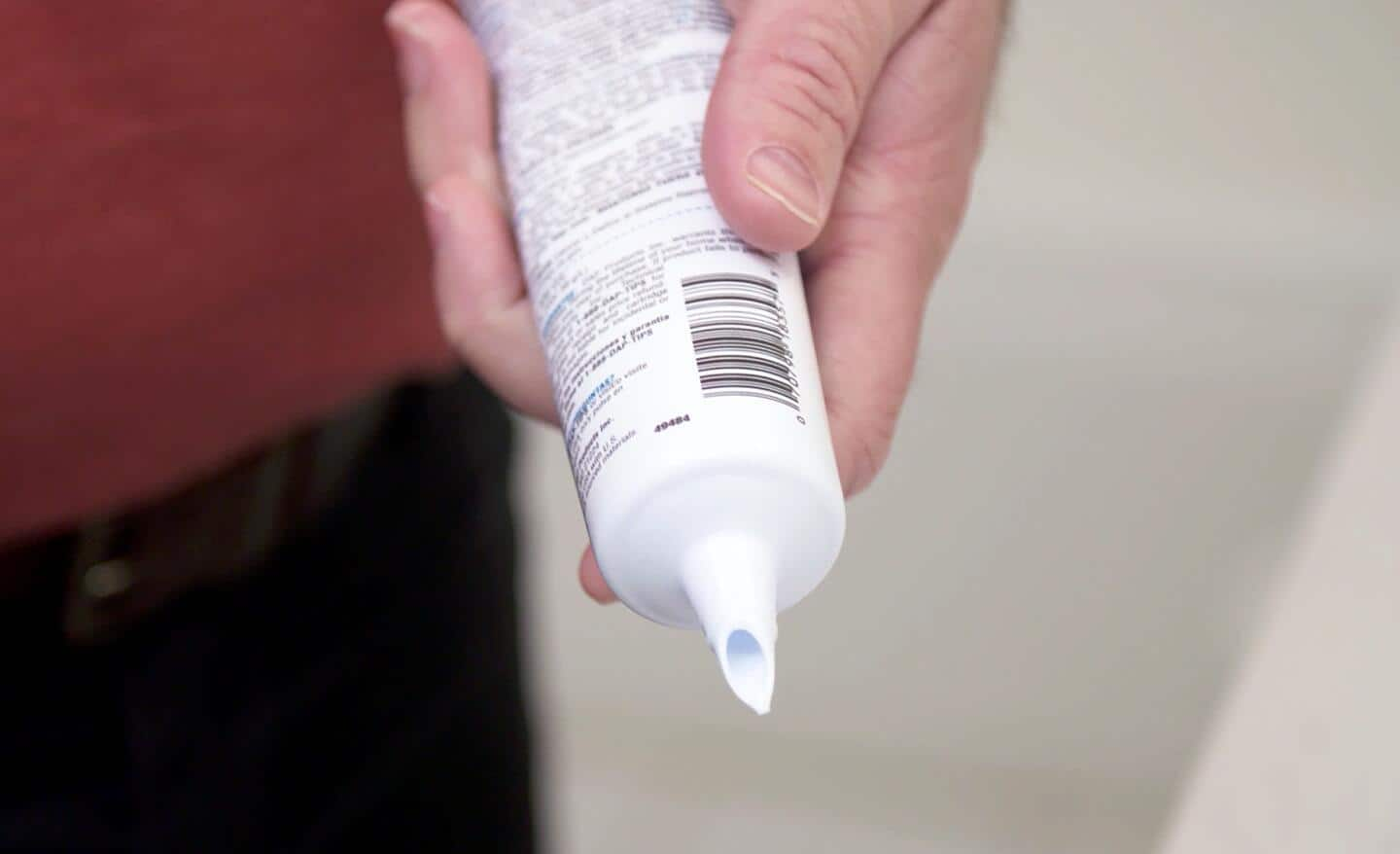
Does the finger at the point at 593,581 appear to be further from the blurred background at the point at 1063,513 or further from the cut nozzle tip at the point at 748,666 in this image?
the blurred background at the point at 1063,513

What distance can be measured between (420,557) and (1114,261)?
61cm

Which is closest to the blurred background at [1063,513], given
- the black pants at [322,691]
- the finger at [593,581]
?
the black pants at [322,691]

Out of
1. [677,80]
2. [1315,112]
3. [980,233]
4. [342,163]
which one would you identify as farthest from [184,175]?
[1315,112]

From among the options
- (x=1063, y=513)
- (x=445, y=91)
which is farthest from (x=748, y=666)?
(x=1063, y=513)

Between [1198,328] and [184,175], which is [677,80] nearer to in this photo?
[184,175]

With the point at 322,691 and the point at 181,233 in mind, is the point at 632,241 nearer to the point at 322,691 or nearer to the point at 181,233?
the point at 181,233

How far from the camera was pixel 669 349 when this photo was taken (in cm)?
24

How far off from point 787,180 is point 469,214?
95mm

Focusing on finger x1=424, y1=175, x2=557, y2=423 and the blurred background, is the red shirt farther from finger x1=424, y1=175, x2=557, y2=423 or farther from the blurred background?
the blurred background

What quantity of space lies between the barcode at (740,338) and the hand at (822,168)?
0.05ft

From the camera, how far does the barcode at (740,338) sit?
233mm

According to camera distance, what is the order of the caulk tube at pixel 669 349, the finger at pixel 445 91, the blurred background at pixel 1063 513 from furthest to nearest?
the blurred background at pixel 1063 513, the finger at pixel 445 91, the caulk tube at pixel 669 349

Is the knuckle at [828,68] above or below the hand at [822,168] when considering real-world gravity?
above

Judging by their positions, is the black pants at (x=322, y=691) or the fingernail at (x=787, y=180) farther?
the black pants at (x=322, y=691)
